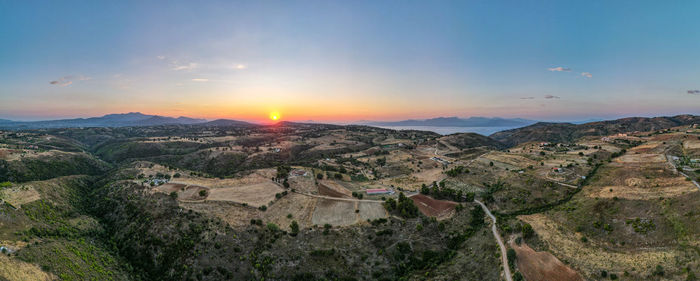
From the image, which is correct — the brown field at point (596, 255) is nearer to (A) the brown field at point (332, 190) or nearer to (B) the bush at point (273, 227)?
(A) the brown field at point (332, 190)

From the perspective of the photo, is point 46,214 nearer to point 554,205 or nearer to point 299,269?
point 299,269

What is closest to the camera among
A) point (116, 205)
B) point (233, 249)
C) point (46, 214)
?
point (233, 249)

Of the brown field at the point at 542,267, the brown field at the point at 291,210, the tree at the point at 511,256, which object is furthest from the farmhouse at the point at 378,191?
the brown field at the point at 542,267

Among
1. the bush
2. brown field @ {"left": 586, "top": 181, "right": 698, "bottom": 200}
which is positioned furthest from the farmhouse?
brown field @ {"left": 586, "top": 181, "right": 698, "bottom": 200}

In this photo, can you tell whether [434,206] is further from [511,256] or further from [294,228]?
[294,228]

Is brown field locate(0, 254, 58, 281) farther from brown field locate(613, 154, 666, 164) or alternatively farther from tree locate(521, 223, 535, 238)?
brown field locate(613, 154, 666, 164)

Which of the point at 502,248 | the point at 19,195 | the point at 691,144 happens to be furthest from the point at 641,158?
the point at 19,195

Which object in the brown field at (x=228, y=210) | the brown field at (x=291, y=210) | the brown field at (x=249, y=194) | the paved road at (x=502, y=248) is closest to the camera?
the paved road at (x=502, y=248)

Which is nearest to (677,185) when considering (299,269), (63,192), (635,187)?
(635,187)
